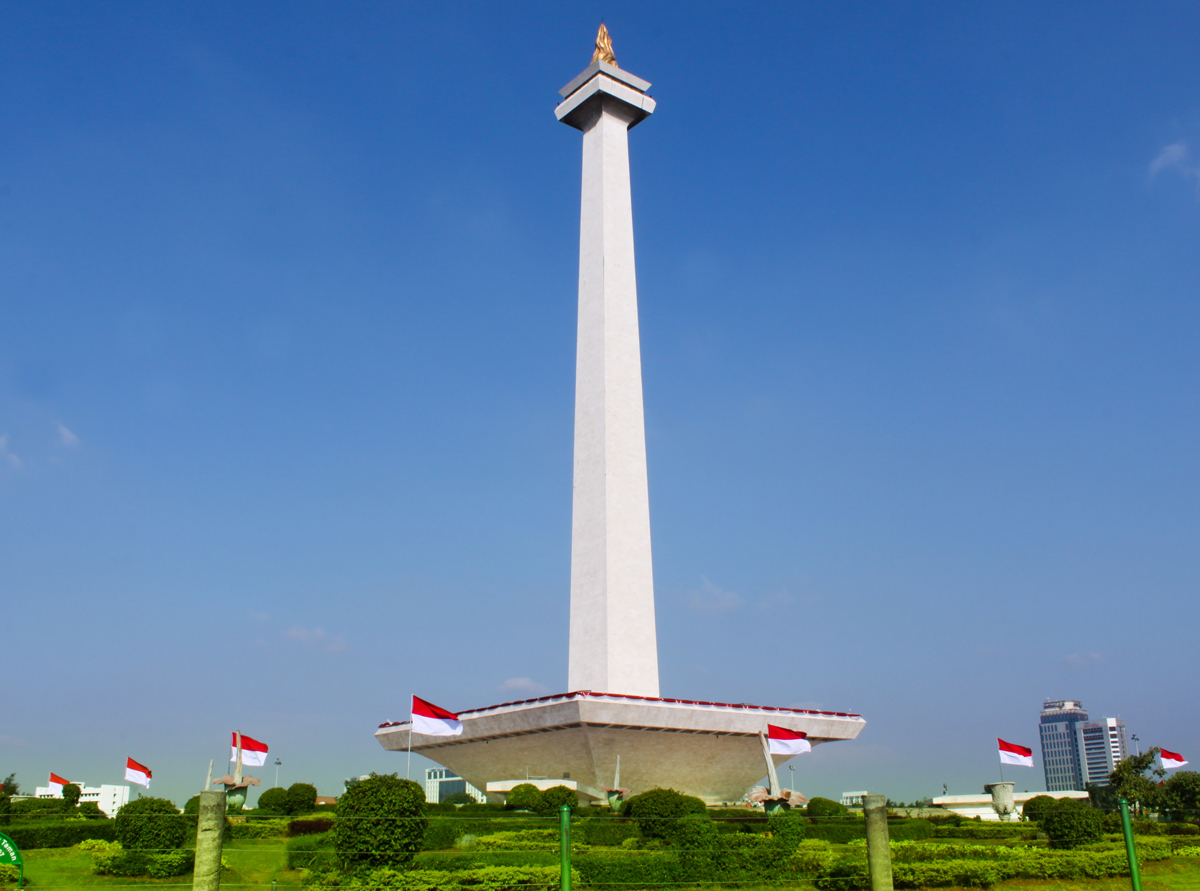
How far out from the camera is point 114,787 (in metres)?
102

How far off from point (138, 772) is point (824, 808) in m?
21.4

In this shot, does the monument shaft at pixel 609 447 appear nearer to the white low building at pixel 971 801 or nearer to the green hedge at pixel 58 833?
the green hedge at pixel 58 833

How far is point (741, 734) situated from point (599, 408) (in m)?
13.3

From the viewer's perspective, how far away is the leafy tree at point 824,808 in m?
29.8

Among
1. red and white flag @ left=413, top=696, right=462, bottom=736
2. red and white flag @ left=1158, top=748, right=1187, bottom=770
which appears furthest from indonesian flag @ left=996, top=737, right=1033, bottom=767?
red and white flag @ left=413, top=696, right=462, bottom=736

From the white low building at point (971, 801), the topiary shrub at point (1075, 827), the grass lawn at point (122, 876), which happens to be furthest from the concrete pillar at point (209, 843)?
the white low building at point (971, 801)

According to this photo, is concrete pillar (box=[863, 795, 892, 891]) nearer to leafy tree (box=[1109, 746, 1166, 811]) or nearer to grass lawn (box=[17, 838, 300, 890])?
grass lawn (box=[17, 838, 300, 890])

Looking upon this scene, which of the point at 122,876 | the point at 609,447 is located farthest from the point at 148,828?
the point at 609,447

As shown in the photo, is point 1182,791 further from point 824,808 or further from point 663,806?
point 663,806

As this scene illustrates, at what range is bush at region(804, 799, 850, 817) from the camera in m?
29.8

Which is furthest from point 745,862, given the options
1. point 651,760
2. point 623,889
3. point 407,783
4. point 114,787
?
point 114,787

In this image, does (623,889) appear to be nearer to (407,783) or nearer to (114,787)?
(407,783)

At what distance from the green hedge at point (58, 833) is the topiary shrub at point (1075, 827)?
2131cm

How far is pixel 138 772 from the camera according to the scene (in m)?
29.4
